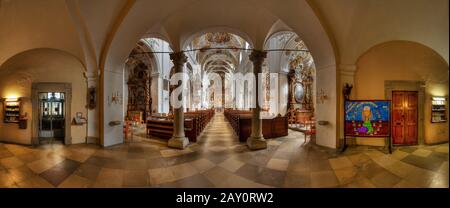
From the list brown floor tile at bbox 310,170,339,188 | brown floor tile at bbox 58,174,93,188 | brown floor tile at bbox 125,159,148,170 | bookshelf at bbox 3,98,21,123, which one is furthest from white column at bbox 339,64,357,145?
bookshelf at bbox 3,98,21,123

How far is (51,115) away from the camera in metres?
5.55

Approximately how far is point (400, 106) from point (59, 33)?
8.64 meters

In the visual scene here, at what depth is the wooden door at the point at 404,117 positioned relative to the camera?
3112 mm

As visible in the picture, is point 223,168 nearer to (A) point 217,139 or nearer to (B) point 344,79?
(A) point 217,139

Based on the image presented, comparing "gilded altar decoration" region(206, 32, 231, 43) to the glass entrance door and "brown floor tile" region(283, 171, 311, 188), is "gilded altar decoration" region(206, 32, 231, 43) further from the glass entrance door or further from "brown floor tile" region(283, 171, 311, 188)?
"brown floor tile" region(283, 171, 311, 188)

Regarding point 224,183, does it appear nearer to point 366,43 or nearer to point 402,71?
point 402,71

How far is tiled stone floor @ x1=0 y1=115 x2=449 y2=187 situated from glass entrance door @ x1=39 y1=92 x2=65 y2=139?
0.78 m

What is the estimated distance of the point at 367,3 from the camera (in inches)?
150

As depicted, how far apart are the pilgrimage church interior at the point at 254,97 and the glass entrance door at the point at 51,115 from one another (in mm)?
32

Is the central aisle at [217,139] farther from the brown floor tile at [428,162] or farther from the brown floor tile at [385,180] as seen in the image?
the brown floor tile at [428,162]

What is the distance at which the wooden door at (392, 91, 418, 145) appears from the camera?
10.2 ft

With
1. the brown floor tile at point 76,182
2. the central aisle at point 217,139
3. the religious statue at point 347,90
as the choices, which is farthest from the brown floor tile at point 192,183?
the religious statue at point 347,90

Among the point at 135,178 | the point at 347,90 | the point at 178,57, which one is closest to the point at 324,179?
the point at 347,90

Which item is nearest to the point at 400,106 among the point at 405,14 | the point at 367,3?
the point at 405,14
